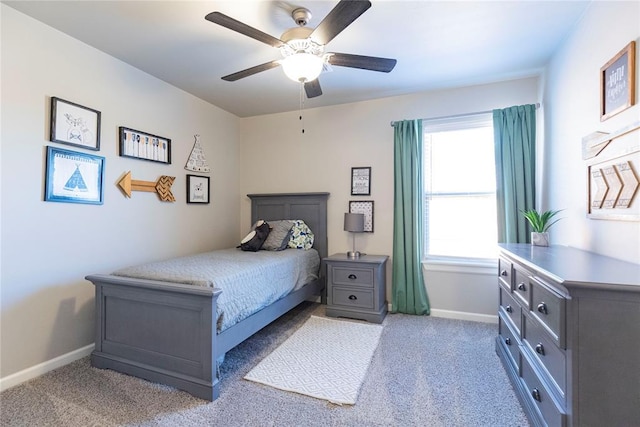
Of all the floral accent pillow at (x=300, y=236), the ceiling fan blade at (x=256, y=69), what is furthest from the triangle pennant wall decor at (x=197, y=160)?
the ceiling fan blade at (x=256, y=69)

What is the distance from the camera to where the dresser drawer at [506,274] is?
2.03 metres

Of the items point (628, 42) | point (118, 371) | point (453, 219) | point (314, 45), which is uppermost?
point (314, 45)

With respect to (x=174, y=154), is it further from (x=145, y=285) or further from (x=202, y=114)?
(x=145, y=285)

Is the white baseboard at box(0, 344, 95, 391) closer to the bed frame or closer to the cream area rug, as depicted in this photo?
the bed frame

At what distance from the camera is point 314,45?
1.93 metres

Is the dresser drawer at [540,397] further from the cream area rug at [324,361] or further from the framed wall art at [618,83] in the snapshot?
the framed wall art at [618,83]

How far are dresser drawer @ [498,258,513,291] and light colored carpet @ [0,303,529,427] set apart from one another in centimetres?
64

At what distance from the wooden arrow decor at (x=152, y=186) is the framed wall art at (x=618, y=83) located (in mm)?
3652

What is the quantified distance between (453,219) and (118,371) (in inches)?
135

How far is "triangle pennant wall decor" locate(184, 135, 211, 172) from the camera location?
3562 mm

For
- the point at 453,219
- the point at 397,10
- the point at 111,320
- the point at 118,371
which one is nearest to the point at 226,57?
the point at 397,10

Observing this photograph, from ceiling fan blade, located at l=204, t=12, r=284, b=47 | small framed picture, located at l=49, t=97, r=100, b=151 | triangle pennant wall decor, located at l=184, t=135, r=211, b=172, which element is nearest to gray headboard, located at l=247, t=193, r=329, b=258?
triangle pennant wall decor, located at l=184, t=135, r=211, b=172

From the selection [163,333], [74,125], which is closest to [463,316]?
[163,333]

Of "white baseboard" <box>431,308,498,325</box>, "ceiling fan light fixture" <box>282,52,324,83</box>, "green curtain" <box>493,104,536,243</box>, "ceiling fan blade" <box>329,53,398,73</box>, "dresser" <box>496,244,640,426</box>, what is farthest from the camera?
"white baseboard" <box>431,308,498,325</box>
